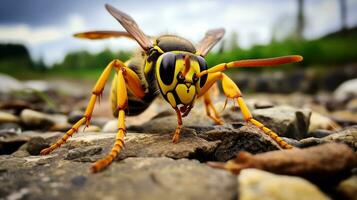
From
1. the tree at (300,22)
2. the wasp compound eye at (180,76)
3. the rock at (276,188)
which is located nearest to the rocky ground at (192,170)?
the rock at (276,188)

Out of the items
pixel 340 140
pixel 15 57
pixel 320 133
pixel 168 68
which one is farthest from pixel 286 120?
pixel 15 57

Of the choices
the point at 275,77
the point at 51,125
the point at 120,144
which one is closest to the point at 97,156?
the point at 120,144

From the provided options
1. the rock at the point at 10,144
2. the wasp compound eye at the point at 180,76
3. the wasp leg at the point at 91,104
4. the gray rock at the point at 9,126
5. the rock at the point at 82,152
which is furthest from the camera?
the gray rock at the point at 9,126

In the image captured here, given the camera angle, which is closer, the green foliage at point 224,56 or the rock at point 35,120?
the rock at point 35,120

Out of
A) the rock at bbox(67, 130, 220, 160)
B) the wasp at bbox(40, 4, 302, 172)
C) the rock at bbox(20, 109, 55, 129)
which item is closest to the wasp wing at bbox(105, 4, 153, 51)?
the wasp at bbox(40, 4, 302, 172)

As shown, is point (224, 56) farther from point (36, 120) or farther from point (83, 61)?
point (83, 61)

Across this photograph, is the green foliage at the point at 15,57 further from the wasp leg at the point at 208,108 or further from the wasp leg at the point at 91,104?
the wasp leg at the point at 91,104

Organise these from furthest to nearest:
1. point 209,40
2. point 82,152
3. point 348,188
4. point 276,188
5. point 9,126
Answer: point 9,126
point 209,40
point 82,152
point 348,188
point 276,188

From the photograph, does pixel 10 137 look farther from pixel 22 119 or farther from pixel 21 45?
pixel 21 45
